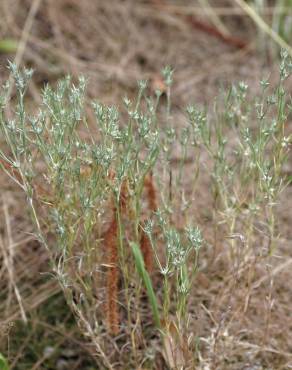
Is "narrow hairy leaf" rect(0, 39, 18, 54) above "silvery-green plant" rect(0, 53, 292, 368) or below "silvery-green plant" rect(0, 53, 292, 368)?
above

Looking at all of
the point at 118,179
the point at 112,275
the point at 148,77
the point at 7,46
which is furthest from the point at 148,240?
the point at 7,46

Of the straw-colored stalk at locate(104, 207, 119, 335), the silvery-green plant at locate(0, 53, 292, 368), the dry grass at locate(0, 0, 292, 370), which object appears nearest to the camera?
A: the silvery-green plant at locate(0, 53, 292, 368)

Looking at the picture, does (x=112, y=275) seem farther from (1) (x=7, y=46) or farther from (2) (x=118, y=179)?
(1) (x=7, y=46)

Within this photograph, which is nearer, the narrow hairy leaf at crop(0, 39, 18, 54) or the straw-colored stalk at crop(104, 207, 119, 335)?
the straw-colored stalk at crop(104, 207, 119, 335)

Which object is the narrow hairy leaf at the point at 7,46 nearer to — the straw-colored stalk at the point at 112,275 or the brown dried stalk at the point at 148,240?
the brown dried stalk at the point at 148,240

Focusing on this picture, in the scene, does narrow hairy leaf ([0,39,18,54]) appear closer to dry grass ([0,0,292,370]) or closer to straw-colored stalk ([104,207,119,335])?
dry grass ([0,0,292,370])

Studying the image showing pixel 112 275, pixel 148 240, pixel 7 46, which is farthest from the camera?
pixel 7 46

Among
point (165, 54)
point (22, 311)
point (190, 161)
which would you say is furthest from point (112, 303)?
point (165, 54)

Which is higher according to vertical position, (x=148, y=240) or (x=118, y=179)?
(x=118, y=179)

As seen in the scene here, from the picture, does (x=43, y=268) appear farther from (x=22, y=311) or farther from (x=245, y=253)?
(x=245, y=253)

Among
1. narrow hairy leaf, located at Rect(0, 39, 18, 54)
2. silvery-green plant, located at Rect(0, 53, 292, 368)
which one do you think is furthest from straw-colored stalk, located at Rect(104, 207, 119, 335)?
narrow hairy leaf, located at Rect(0, 39, 18, 54)

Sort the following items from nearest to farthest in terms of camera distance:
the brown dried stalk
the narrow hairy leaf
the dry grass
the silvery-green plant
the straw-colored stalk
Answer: the silvery-green plant < the straw-colored stalk < the brown dried stalk < the dry grass < the narrow hairy leaf
